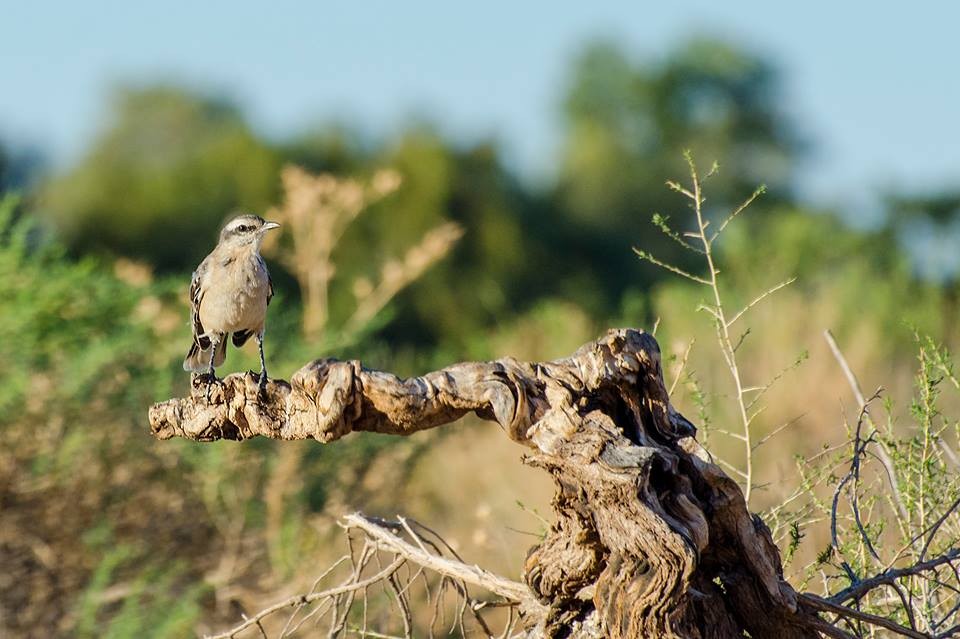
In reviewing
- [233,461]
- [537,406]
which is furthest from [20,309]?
[537,406]

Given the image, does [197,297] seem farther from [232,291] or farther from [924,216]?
[924,216]

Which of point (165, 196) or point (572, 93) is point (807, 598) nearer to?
point (165, 196)

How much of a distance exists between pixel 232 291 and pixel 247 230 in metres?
0.39

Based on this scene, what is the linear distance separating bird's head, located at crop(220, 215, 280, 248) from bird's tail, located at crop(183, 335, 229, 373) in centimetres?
50

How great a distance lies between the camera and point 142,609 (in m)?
9.85

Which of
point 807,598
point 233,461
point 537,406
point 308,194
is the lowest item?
point 807,598

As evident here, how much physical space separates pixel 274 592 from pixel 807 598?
24.4 feet

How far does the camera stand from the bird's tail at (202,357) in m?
7.21

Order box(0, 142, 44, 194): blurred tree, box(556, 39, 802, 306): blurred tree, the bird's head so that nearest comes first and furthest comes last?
the bird's head
box(0, 142, 44, 194): blurred tree
box(556, 39, 802, 306): blurred tree

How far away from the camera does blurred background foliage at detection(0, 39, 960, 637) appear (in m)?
9.99

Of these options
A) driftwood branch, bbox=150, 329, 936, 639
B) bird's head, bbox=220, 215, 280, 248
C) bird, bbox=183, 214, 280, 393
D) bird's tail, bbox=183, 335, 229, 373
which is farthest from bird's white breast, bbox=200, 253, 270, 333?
driftwood branch, bbox=150, 329, 936, 639

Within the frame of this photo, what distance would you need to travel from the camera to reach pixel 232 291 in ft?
22.2

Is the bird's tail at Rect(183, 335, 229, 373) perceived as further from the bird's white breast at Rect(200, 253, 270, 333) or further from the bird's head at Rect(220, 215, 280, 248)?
the bird's head at Rect(220, 215, 280, 248)

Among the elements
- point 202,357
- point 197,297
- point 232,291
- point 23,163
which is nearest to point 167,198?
point 23,163
